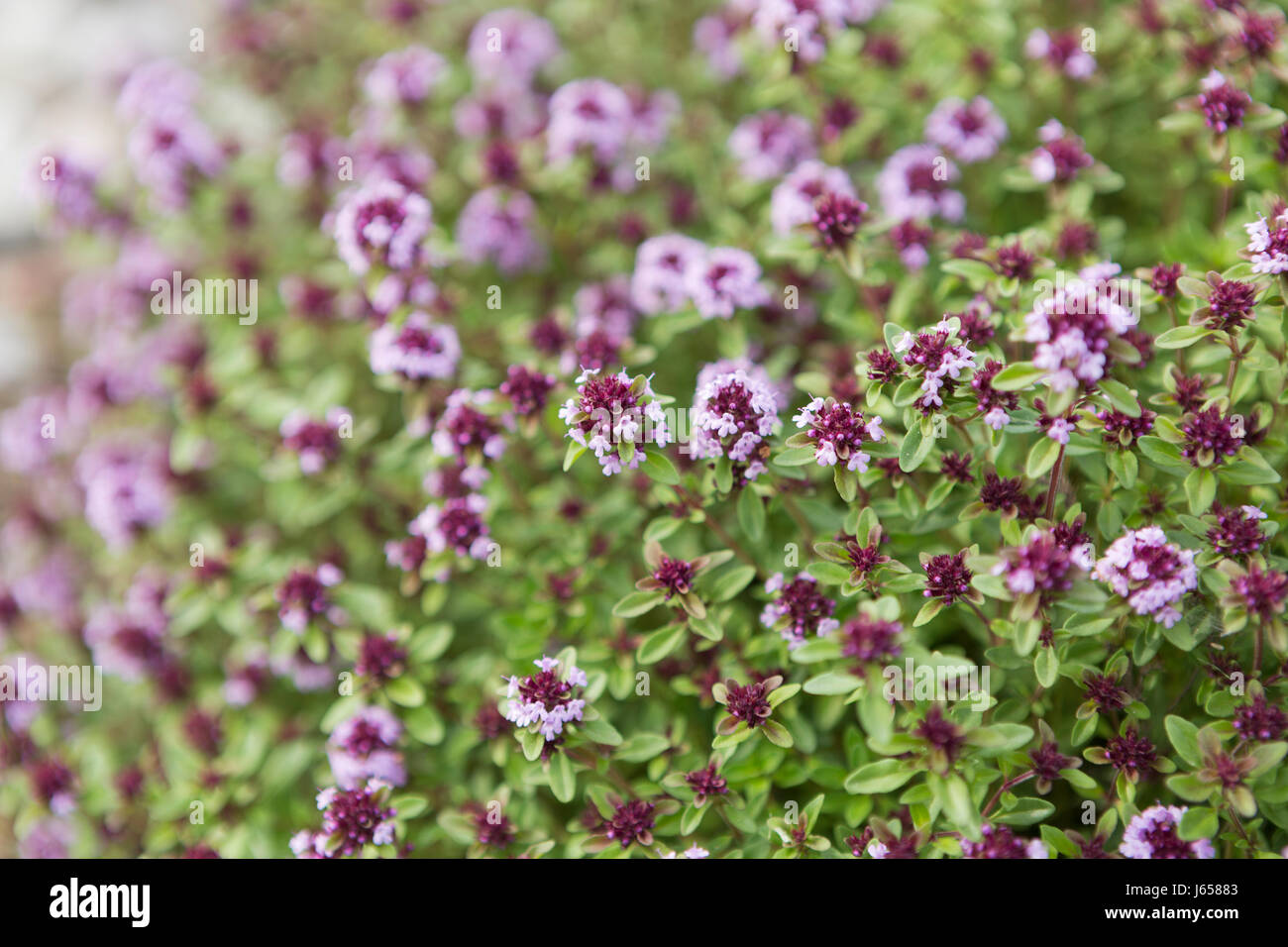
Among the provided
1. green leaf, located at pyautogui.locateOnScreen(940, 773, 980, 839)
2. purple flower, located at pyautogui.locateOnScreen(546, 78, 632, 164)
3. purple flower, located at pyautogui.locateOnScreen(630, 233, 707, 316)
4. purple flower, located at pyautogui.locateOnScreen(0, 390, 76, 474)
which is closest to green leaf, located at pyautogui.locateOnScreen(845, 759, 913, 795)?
green leaf, located at pyautogui.locateOnScreen(940, 773, 980, 839)

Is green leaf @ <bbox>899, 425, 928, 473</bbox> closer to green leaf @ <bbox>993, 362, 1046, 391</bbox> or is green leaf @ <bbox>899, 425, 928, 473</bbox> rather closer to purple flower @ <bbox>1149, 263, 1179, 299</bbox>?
green leaf @ <bbox>993, 362, 1046, 391</bbox>

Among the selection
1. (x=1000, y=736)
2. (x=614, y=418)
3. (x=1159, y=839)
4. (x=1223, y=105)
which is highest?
(x=1223, y=105)

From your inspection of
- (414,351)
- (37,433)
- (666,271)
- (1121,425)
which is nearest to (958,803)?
(1121,425)

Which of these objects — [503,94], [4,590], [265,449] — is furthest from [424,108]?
[4,590]

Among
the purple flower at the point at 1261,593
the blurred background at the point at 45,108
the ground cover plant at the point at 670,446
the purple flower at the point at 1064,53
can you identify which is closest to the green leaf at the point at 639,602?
the ground cover plant at the point at 670,446

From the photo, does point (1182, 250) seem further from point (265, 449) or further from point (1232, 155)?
point (265, 449)

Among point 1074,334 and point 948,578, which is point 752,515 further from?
point 1074,334
